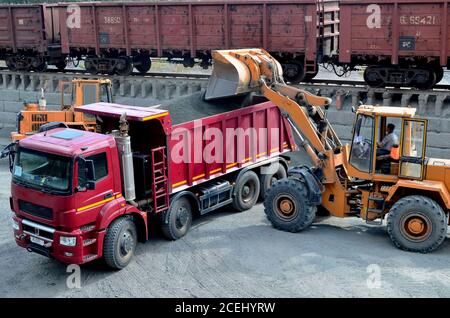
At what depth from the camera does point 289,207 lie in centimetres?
1016

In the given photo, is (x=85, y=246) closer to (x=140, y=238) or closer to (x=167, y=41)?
(x=140, y=238)

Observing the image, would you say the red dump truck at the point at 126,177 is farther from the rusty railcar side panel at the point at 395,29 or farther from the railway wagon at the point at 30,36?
the railway wagon at the point at 30,36

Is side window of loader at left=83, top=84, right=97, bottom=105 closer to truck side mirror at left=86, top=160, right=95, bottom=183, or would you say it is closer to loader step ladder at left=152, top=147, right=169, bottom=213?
loader step ladder at left=152, top=147, right=169, bottom=213

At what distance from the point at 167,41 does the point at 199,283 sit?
479 inches

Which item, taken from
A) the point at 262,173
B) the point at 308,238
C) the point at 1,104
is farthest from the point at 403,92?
the point at 1,104

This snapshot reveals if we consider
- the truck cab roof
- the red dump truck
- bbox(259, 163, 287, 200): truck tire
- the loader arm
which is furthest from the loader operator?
the truck cab roof

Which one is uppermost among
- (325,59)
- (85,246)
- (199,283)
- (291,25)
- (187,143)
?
(291,25)

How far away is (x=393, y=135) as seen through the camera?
9188 mm

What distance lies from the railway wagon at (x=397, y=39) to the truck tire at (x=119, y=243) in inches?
383

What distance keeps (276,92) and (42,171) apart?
4.79 meters

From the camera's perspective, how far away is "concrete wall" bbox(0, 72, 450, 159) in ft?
46.9

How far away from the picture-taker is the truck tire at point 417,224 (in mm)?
8859

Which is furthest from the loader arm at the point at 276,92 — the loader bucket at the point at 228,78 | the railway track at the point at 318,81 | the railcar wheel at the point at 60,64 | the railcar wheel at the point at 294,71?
the railcar wheel at the point at 60,64

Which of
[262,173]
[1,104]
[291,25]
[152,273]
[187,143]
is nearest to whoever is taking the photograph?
[152,273]
